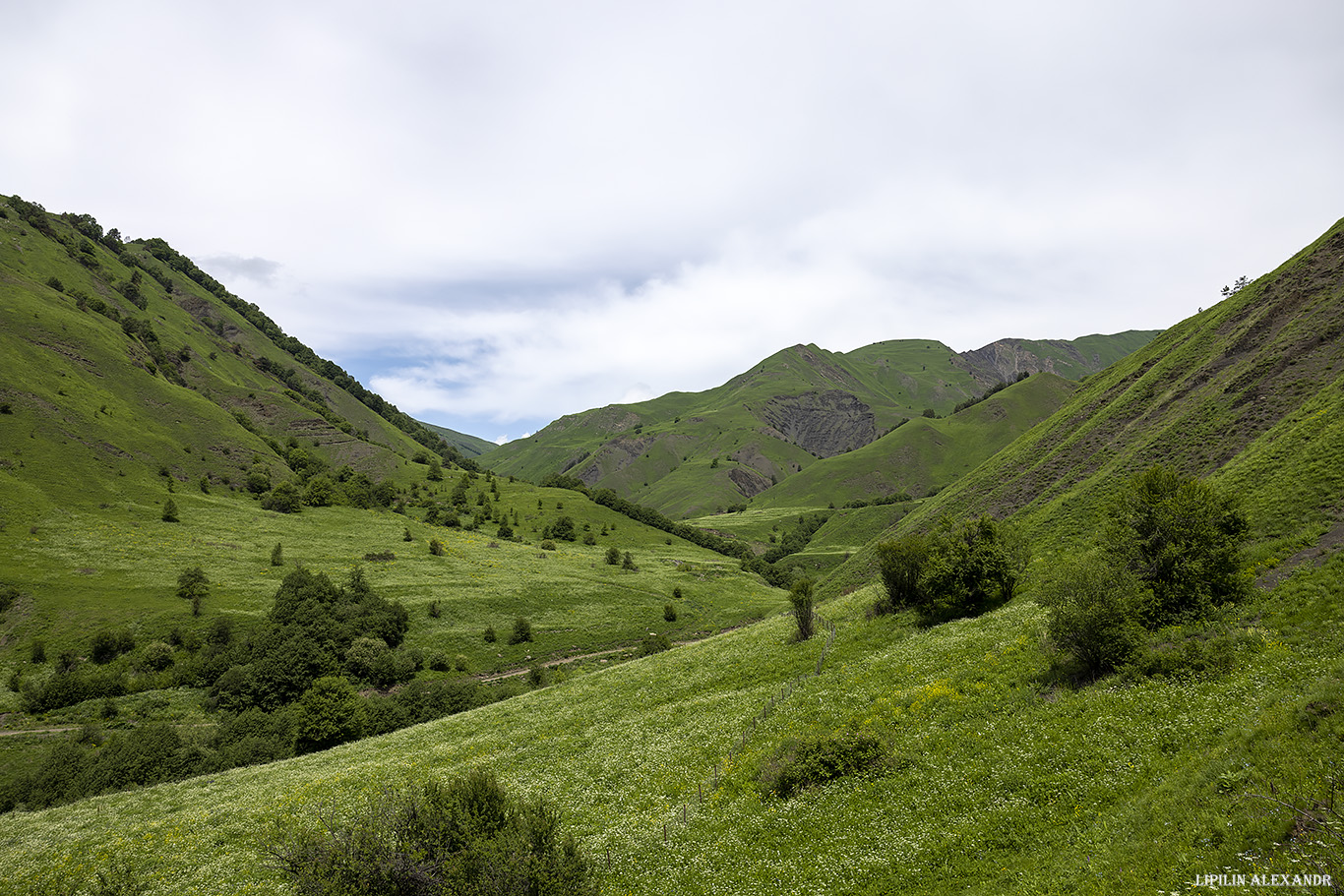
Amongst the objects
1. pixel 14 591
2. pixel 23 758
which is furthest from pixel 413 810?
pixel 14 591

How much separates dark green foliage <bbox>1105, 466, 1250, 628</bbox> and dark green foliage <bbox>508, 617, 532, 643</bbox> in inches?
3164

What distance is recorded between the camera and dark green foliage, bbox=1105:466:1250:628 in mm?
23000

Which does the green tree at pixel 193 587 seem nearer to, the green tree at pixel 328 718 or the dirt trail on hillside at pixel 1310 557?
the green tree at pixel 328 718

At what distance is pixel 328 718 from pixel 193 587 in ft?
159

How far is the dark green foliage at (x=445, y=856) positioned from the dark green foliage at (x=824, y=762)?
10470 mm

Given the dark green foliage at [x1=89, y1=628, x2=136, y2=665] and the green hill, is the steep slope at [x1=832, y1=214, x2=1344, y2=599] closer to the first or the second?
the green hill

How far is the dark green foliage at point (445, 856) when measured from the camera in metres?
13.0

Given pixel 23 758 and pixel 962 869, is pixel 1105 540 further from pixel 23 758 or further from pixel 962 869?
pixel 23 758

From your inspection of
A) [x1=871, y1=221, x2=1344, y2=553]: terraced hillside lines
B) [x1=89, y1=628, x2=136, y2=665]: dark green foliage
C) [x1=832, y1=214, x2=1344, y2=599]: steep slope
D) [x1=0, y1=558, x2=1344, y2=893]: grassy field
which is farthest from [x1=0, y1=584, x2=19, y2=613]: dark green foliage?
[x1=871, y1=221, x2=1344, y2=553]: terraced hillside lines

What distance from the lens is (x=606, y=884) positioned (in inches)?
701

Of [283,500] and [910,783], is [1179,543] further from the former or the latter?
[283,500]

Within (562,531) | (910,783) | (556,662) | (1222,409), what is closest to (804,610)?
(910,783)

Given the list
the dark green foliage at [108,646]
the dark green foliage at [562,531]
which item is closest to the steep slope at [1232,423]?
the dark green foliage at [562,531]

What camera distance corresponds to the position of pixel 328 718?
50.7 meters
